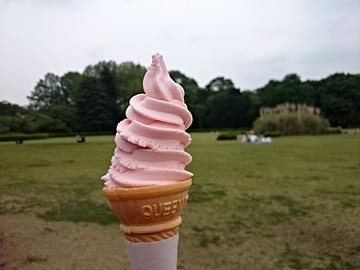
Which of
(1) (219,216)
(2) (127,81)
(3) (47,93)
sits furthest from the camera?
(3) (47,93)

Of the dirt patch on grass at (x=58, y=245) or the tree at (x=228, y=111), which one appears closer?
the dirt patch on grass at (x=58, y=245)

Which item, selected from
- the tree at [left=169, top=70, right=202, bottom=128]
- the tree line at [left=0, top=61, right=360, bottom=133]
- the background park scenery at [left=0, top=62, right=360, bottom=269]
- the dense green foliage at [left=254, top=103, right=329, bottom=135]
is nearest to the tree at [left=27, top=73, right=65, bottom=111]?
the tree line at [left=0, top=61, right=360, bottom=133]

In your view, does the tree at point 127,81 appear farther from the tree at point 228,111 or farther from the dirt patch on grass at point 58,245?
the dirt patch on grass at point 58,245

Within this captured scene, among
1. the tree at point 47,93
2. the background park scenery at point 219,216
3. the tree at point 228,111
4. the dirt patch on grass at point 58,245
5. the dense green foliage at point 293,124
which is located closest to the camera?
the dirt patch on grass at point 58,245

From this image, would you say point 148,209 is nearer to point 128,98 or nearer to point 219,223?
point 219,223

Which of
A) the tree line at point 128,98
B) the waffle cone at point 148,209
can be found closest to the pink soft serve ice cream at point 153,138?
the waffle cone at point 148,209

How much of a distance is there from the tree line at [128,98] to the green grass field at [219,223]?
36178mm

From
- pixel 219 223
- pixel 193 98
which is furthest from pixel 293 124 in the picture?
pixel 219 223

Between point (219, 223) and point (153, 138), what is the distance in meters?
4.51

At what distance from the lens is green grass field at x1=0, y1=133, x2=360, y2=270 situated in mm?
5203

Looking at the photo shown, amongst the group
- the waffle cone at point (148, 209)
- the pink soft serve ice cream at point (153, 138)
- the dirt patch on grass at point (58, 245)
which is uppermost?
the pink soft serve ice cream at point (153, 138)

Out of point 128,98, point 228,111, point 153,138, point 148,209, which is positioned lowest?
point 148,209

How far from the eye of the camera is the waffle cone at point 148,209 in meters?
2.32

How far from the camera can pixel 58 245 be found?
19.0ft
